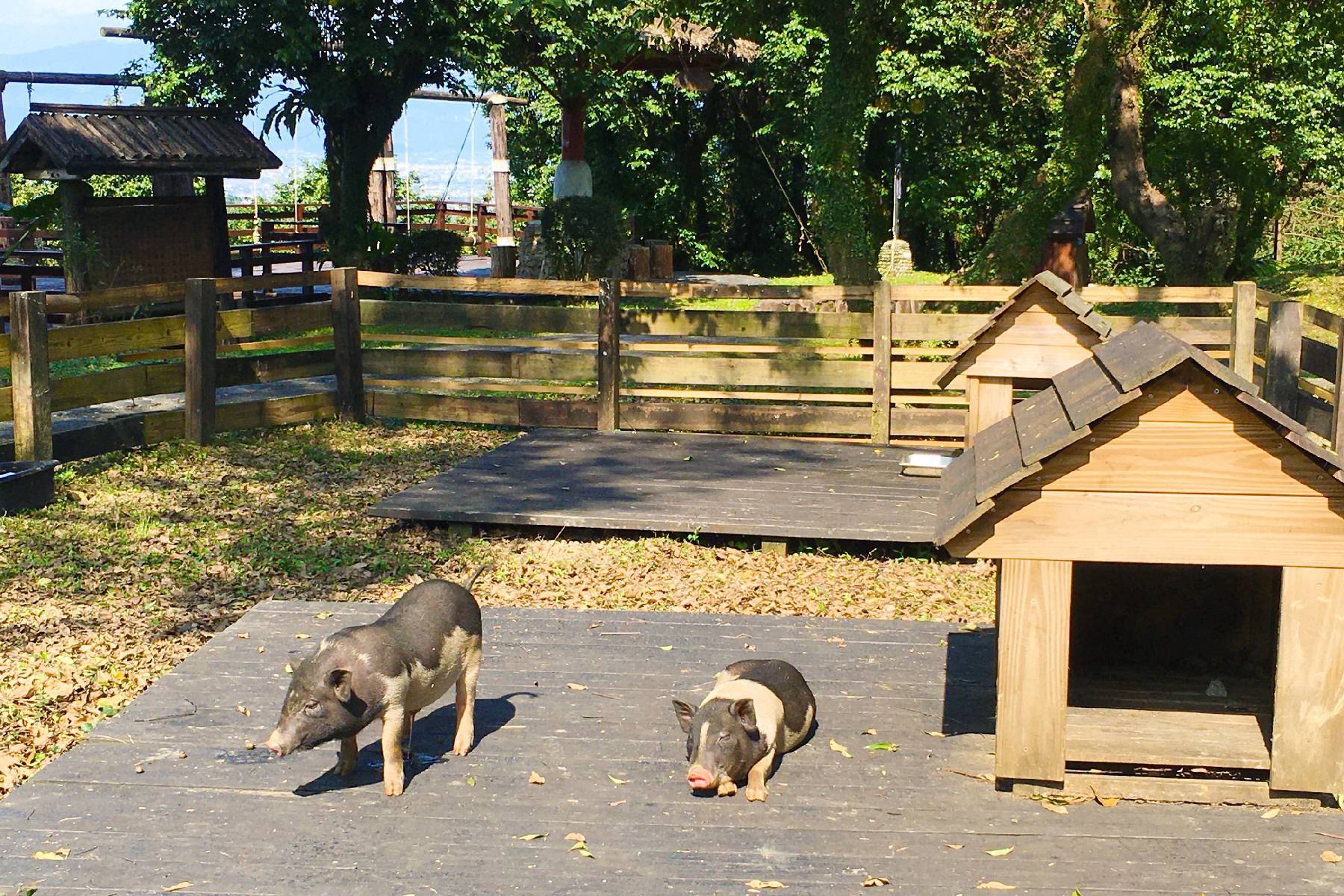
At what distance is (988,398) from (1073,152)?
8.04 m

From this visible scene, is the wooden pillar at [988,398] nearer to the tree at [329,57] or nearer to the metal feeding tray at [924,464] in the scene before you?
the metal feeding tray at [924,464]

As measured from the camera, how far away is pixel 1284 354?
10289mm

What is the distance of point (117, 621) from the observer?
7.57 metres

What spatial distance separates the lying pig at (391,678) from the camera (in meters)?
4.63

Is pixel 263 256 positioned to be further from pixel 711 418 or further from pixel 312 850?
pixel 312 850

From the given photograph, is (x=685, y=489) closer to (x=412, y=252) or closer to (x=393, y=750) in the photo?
(x=393, y=750)

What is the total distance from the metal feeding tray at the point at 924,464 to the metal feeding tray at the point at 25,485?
620cm

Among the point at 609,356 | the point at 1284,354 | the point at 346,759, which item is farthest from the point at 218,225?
the point at 346,759

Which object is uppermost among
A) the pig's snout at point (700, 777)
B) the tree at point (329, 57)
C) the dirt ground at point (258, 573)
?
the tree at point (329, 57)

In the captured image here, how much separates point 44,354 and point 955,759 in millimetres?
7811

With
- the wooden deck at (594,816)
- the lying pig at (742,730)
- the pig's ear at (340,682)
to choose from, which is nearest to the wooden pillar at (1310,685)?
the wooden deck at (594,816)

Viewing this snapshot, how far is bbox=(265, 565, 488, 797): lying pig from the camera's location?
463 centimetres

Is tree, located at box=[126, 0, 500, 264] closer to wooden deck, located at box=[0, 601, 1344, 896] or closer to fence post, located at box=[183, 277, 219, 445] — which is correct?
fence post, located at box=[183, 277, 219, 445]

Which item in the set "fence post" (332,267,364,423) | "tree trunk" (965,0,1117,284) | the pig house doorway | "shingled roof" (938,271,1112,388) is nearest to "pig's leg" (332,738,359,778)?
the pig house doorway
